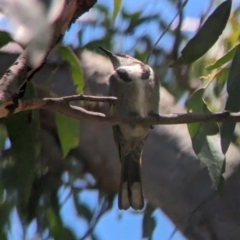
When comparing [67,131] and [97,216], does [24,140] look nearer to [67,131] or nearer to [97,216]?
[67,131]

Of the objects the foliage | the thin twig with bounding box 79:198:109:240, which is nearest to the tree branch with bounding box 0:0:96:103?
the foliage

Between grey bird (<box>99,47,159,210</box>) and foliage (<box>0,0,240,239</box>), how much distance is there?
10 centimetres

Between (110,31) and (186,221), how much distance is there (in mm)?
679

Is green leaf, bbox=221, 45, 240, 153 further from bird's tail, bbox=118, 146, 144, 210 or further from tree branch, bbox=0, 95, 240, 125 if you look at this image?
bird's tail, bbox=118, 146, 144, 210

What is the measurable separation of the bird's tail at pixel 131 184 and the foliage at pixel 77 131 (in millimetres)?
122

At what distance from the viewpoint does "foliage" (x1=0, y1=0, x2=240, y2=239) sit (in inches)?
32.2

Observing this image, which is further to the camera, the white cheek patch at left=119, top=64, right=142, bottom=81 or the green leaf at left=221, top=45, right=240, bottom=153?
the white cheek patch at left=119, top=64, right=142, bottom=81

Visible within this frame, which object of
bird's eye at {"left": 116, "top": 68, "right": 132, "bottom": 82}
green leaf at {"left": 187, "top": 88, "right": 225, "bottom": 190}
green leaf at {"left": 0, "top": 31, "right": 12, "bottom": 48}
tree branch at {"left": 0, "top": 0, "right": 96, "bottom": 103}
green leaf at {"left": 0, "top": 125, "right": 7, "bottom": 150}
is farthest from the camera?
green leaf at {"left": 0, "top": 125, "right": 7, "bottom": 150}

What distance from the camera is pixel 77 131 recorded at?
938 mm

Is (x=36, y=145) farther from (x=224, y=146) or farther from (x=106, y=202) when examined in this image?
(x=106, y=202)

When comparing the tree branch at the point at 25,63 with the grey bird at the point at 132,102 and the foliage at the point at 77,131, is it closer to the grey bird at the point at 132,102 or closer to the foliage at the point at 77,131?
the foliage at the point at 77,131

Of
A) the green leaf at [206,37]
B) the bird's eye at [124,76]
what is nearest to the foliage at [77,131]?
the green leaf at [206,37]

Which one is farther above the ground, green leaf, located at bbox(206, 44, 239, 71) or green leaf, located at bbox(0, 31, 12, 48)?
green leaf, located at bbox(206, 44, 239, 71)

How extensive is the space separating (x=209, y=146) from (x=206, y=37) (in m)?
0.16
